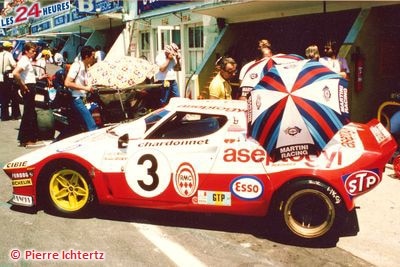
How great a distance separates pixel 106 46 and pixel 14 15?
563 inches

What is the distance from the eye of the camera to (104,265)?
362 cm

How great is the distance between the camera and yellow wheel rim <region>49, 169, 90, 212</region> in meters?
4.62

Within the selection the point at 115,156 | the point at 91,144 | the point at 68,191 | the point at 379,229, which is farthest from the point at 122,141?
the point at 379,229

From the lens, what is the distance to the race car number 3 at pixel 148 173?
14.0 ft

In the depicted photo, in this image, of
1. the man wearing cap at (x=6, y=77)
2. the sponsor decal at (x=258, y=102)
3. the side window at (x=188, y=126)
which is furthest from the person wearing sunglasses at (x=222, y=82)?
the man wearing cap at (x=6, y=77)

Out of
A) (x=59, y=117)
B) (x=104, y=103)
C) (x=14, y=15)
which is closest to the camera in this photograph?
(x=59, y=117)

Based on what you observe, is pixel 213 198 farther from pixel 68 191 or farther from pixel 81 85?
Result: pixel 81 85

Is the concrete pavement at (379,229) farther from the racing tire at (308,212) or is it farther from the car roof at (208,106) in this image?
the car roof at (208,106)

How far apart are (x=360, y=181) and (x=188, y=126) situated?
184cm

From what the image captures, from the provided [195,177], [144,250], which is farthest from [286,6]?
[144,250]

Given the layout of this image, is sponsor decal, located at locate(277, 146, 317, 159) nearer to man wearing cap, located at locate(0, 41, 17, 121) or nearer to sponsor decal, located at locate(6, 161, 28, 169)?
sponsor decal, located at locate(6, 161, 28, 169)

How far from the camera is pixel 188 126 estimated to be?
4621 millimetres

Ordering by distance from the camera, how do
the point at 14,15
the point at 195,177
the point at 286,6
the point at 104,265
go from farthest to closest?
the point at 14,15
the point at 286,6
the point at 195,177
the point at 104,265

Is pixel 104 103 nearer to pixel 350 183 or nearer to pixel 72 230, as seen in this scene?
pixel 72 230
